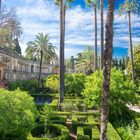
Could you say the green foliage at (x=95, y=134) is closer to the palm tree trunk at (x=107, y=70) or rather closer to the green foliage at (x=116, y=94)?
the green foliage at (x=116, y=94)

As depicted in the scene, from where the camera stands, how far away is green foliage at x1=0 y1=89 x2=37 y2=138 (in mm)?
16297

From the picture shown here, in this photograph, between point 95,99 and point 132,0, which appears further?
point 132,0

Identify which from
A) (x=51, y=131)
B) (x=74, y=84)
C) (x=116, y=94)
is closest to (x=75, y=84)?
(x=74, y=84)

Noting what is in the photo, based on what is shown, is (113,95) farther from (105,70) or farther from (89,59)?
(89,59)

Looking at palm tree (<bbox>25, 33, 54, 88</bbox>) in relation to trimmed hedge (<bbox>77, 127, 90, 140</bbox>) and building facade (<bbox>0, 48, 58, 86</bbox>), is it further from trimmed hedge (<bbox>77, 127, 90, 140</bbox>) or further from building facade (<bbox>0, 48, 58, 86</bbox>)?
trimmed hedge (<bbox>77, 127, 90, 140</bbox>)

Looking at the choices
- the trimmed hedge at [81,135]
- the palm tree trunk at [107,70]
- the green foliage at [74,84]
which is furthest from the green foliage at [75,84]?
the palm tree trunk at [107,70]

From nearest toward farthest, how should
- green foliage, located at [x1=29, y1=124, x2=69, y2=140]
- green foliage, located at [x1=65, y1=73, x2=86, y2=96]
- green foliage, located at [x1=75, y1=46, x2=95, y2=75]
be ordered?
1. green foliage, located at [x1=29, y1=124, x2=69, y2=140]
2. green foliage, located at [x1=65, y1=73, x2=86, y2=96]
3. green foliage, located at [x1=75, y1=46, x2=95, y2=75]

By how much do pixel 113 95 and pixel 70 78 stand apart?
2293 cm

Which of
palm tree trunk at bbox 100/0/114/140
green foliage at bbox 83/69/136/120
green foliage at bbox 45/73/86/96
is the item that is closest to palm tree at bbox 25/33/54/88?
green foliage at bbox 45/73/86/96

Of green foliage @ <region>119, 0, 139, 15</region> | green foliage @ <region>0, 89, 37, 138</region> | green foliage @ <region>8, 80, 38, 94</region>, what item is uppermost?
green foliage @ <region>119, 0, 139, 15</region>

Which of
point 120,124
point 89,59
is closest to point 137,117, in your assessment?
point 120,124

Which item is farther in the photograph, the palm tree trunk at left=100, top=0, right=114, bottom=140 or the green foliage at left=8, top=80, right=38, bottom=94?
the green foliage at left=8, top=80, right=38, bottom=94

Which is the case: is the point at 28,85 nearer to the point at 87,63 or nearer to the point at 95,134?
the point at 87,63

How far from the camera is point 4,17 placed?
38.5 meters
